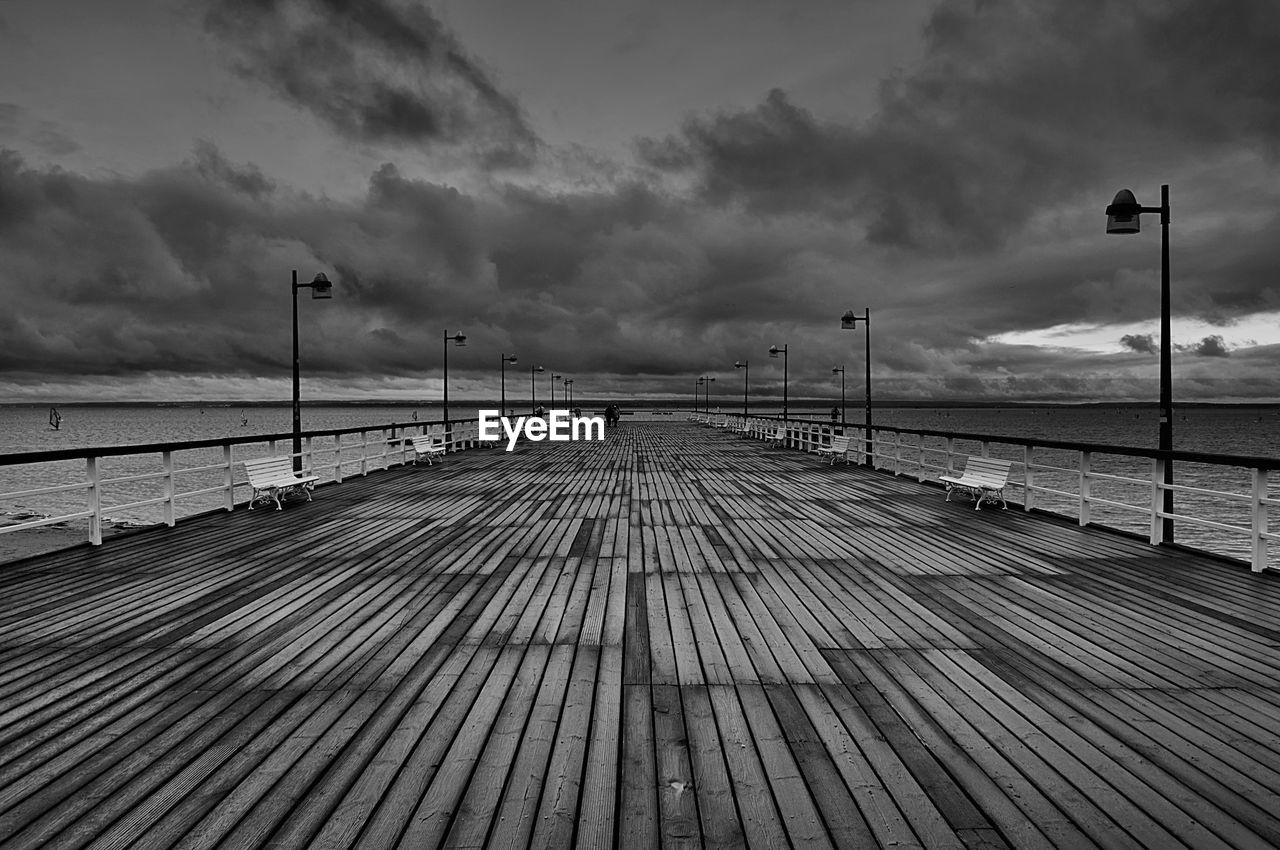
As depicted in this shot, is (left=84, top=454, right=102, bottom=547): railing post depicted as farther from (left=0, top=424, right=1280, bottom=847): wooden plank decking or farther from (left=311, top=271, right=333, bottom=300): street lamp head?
(left=311, top=271, right=333, bottom=300): street lamp head

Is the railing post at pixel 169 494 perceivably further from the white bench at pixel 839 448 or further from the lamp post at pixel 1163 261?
the white bench at pixel 839 448

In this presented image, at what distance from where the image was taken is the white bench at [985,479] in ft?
31.1

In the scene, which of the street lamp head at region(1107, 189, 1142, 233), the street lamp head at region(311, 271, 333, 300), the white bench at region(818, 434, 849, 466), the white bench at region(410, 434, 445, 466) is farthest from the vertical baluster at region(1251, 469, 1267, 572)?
the white bench at region(410, 434, 445, 466)

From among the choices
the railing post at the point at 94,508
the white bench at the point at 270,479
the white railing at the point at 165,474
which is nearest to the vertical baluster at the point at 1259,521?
the white railing at the point at 165,474

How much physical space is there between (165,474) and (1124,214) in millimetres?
11259

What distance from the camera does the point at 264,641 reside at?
414 cm

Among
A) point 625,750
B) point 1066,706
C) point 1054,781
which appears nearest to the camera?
point 1054,781

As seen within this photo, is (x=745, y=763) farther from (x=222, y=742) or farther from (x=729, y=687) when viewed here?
(x=222, y=742)

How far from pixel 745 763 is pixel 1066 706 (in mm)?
1696

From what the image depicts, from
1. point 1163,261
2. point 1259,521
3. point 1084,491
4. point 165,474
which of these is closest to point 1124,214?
point 1163,261

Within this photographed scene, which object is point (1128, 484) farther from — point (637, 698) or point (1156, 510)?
point (637, 698)

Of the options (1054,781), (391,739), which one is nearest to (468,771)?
(391,739)

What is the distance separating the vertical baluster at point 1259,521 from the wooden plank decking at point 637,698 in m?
0.23

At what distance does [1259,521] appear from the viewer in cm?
577
